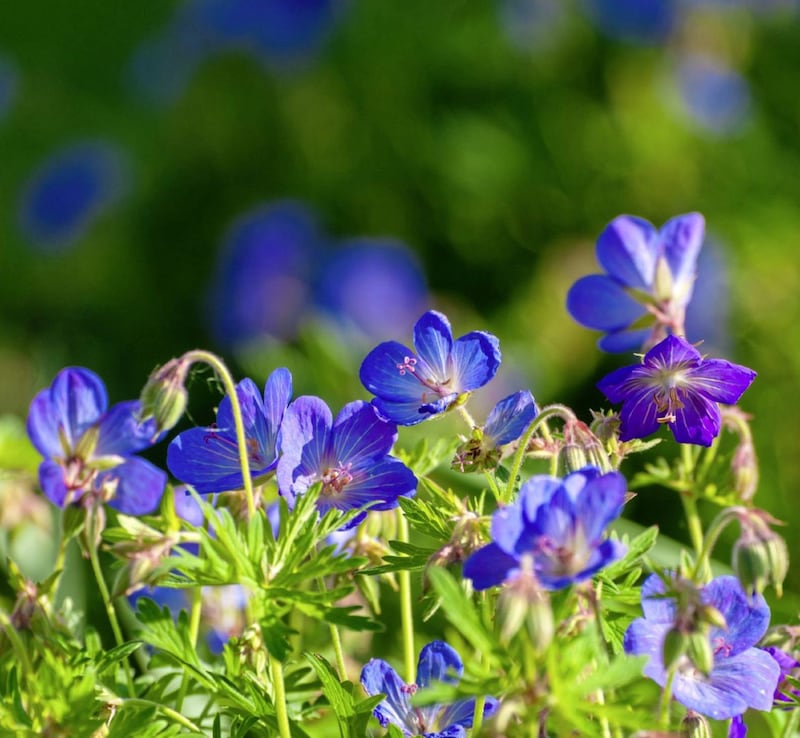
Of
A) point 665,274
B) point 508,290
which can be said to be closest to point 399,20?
point 508,290

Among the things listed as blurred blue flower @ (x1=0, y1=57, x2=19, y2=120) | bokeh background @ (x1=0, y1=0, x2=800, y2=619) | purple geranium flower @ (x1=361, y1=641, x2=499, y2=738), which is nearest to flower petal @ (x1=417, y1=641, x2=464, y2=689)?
purple geranium flower @ (x1=361, y1=641, x2=499, y2=738)

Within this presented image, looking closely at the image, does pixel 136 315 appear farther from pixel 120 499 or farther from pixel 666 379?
pixel 666 379

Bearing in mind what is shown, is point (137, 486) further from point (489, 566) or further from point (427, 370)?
point (489, 566)

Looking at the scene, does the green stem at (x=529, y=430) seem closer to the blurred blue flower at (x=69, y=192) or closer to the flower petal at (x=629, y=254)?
the flower petal at (x=629, y=254)

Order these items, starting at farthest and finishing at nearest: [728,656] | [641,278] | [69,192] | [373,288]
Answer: [69,192], [373,288], [641,278], [728,656]

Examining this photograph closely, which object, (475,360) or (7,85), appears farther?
(7,85)

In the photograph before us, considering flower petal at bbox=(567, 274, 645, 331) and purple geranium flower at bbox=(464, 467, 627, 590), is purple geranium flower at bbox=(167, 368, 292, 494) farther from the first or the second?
flower petal at bbox=(567, 274, 645, 331)

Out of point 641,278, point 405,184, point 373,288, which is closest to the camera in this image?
point 641,278

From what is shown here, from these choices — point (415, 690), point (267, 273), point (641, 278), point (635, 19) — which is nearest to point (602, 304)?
point (641, 278)
